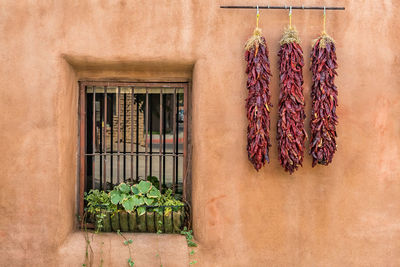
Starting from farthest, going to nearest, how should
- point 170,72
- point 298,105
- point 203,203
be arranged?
point 170,72, point 203,203, point 298,105

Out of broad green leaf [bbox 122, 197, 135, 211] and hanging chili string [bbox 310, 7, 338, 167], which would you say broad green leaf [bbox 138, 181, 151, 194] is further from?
hanging chili string [bbox 310, 7, 338, 167]

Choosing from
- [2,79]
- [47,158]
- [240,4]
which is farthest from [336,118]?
[2,79]

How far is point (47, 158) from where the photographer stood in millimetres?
3490

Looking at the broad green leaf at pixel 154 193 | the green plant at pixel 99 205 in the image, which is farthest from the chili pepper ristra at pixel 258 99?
the green plant at pixel 99 205

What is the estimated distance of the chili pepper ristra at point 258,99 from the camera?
3311 millimetres

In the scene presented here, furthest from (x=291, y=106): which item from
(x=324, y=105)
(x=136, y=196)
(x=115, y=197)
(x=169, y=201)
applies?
(x=115, y=197)

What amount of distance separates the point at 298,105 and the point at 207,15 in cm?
130

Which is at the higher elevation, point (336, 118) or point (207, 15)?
point (207, 15)

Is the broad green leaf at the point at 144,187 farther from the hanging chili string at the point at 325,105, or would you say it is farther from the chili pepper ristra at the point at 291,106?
the hanging chili string at the point at 325,105

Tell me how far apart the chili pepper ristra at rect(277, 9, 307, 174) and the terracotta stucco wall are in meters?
0.19

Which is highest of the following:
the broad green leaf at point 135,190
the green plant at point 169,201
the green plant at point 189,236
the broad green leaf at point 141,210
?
the broad green leaf at point 135,190

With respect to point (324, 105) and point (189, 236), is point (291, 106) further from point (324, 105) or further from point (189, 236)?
point (189, 236)

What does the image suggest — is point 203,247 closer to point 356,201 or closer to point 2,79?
point 356,201

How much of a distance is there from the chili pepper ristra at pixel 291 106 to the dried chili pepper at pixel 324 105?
0.13m
